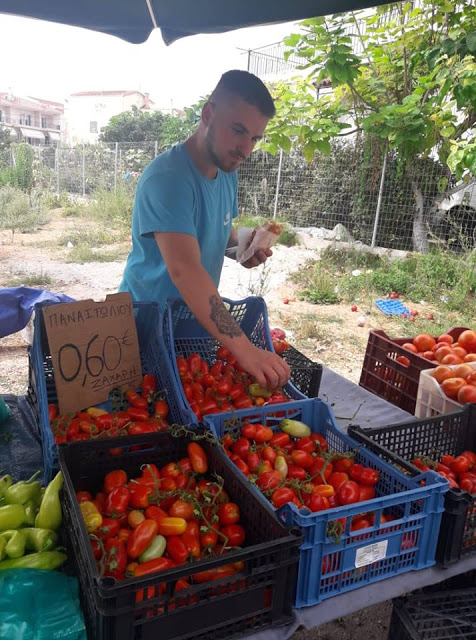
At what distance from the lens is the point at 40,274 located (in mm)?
8672

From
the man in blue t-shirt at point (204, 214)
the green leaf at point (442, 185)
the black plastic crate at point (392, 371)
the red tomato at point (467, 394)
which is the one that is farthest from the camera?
the green leaf at point (442, 185)

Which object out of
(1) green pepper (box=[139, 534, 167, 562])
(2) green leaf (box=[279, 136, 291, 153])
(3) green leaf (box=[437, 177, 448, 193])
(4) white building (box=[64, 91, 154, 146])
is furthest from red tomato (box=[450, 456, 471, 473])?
(4) white building (box=[64, 91, 154, 146])

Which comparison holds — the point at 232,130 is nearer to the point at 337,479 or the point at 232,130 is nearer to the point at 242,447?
the point at 242,447

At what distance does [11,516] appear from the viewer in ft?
5.14

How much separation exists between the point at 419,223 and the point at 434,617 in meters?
8.13

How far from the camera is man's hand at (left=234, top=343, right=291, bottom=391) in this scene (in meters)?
1.98

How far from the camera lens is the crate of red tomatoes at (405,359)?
121 inches

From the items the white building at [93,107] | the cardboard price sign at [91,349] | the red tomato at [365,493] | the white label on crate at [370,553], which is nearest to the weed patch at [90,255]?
the cardboard price sign at [91,349]

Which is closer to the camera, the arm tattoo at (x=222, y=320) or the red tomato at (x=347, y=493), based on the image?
the red tomato at (x=347, y=493)

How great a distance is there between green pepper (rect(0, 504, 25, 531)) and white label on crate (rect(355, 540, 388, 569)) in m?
0.96

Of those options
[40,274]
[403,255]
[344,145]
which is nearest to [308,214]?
[344,145]

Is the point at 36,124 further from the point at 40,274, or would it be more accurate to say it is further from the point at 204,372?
the point at 204,372

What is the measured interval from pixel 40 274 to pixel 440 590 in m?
7.84

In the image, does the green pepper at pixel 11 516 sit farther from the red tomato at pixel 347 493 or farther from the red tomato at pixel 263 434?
the red tomato at pixel 347 493
